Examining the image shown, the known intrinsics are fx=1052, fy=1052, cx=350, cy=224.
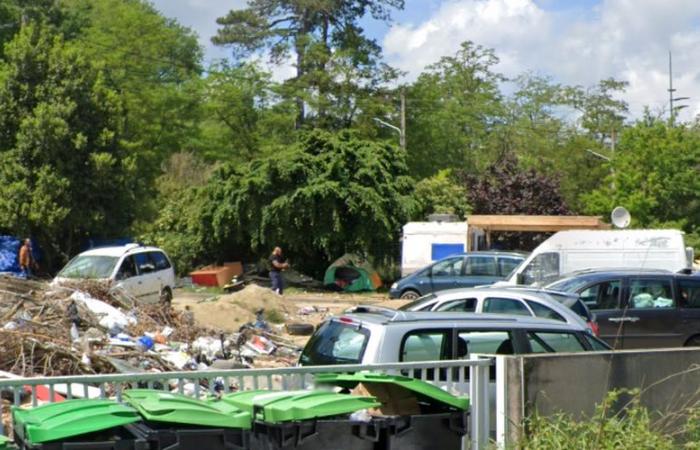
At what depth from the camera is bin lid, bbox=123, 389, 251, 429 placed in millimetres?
5750

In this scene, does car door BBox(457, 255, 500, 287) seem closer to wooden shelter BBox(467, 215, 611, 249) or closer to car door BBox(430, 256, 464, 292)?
car door BBox(430, 256, 464, 292)

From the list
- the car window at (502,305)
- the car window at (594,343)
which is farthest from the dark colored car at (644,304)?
the car window at (594,343)

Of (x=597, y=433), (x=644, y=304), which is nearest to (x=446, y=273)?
(x=644, y=304)

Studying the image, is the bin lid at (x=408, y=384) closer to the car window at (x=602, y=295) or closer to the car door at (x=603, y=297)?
the car door at (x=603, y=297)

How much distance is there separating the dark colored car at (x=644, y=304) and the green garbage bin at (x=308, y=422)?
1198 cm

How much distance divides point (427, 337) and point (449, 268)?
749 inches

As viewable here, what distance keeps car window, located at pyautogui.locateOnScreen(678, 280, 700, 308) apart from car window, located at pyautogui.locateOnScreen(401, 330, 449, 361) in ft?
31.6

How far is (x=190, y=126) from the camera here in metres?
60.8

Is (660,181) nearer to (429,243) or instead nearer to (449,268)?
(429,243)

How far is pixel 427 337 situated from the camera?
9719 millimetres

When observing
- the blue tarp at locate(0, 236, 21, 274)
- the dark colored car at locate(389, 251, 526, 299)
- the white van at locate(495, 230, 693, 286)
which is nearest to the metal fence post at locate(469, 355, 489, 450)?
the white van at locate(495, 230, 693, 286)

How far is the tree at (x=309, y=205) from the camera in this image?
123 feet

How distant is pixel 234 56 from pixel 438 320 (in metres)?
55.9

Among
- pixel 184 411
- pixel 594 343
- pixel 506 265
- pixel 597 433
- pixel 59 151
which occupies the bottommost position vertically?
pixel 597 433
